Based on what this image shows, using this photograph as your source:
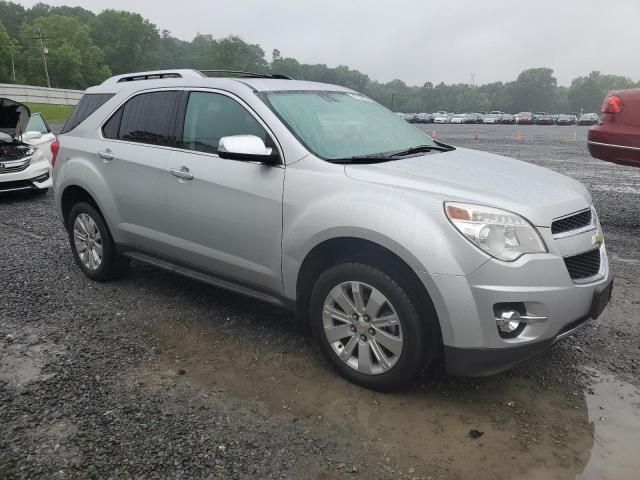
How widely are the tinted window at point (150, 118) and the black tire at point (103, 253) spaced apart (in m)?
0.77

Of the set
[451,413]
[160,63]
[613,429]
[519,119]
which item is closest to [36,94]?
[519,119]

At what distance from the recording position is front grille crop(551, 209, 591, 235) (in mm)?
2988

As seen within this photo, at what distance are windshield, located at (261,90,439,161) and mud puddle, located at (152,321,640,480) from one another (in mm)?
1406

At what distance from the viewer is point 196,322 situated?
434 centimetres

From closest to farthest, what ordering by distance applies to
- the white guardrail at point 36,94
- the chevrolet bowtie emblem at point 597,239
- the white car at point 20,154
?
the chevrolet bowtie emblem at point 597,239
the white car at point 20,154
the white guardrail at point 36,94

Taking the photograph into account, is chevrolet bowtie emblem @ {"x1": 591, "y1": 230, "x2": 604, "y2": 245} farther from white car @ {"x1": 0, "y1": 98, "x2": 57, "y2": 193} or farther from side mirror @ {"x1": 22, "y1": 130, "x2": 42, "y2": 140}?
side mirror @ {"x1": 22, "y1": 130, "x2": 42, "y2": 140}

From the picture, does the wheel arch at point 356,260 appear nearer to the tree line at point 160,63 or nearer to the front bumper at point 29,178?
the front bumper at point 29,178

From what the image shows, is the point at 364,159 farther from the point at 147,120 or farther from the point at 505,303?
the point at 147,120

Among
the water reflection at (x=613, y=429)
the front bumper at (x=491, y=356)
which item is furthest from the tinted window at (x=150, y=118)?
the water reflection at (x=613, y=429)

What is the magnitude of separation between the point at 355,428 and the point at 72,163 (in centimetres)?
359

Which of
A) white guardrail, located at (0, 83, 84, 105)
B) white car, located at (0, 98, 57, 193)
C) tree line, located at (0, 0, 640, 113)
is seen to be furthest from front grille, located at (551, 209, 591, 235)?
tree line, located at (0, 0, 640, 113)

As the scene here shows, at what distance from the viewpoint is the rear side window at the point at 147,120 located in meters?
4.33

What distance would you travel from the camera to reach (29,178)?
31.1ft

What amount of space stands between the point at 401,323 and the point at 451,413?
0.59 m
